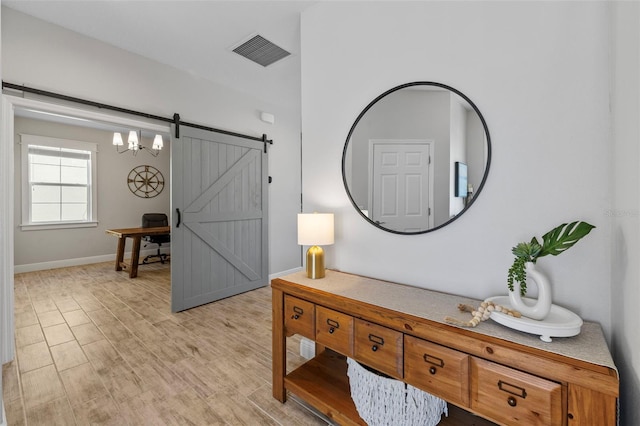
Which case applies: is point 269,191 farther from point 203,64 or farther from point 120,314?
point 120,314

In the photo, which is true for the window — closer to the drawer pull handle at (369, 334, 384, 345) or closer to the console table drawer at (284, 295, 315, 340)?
the console table drawer at (284, 295, 315, 340)

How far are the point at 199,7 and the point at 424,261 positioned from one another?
251 centimetres

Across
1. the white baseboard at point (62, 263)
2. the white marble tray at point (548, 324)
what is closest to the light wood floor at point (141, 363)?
the white marble tray at point (548, 324)

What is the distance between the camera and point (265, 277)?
4059 millimetres

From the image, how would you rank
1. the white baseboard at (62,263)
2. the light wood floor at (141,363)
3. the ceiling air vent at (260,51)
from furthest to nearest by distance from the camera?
1. the white baseboard at (62,263)
2. the ceiling air vent at (260,51)
3. the light wood floor at (141,363)

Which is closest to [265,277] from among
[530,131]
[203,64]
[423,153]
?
[203,64]

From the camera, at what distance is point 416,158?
1.70m

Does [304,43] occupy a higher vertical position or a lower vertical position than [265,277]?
higher

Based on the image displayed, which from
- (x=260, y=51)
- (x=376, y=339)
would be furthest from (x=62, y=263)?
(x=376, y=339)

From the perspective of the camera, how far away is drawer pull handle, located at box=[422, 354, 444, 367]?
1125 mm

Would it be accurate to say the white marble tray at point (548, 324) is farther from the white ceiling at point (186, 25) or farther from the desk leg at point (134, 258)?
the desk leg at point (134, 258)

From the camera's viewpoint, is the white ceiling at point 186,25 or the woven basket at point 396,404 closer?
the woven basket at point 396,404

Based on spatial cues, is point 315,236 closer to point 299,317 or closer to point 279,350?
point 299,317

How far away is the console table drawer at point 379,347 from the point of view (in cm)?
125
